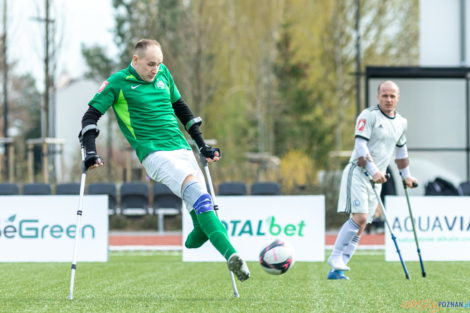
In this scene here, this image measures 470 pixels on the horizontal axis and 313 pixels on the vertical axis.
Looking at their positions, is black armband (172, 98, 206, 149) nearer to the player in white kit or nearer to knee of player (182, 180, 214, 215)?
knee of player (182, 180, 214, 215)

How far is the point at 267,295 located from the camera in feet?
24.9

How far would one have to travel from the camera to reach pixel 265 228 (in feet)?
40.4

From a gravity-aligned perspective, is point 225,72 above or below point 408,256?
above

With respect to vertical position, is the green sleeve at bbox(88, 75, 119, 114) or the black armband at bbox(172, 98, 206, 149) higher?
the green sleeve at bbox(88, 75, 119, 114)

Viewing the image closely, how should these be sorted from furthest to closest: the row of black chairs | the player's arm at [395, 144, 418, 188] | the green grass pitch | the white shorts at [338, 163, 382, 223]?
the row of black chairs, the player's arm at [395, 144, 418, 188], the white shorts at [338, 163, 382, 223], the green grass pitch

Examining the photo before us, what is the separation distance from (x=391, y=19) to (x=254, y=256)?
30.5m

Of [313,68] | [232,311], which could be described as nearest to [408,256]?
[232,311]

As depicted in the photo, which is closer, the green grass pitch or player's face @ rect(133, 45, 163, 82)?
the green grass pitch

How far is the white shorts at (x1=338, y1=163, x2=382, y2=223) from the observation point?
371 inches

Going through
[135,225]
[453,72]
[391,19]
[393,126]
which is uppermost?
[391,19]

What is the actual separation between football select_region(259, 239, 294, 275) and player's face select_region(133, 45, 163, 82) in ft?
6.02

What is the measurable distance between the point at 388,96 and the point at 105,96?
137 inches

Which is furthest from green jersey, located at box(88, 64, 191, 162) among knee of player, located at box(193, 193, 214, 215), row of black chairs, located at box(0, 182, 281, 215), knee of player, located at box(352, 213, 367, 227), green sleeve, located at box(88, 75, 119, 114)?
row of black chairs, located at box(0, 182, 281, 215)

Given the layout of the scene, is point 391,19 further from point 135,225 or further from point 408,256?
point 408,256
